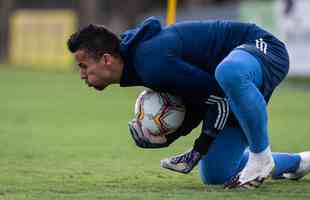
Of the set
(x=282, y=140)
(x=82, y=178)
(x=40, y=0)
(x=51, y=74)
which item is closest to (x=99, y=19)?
(x=40, y=0)

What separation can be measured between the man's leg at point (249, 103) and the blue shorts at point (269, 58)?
7 centimetres

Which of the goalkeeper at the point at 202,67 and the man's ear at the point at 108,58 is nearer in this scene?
the goalkeeper at the point at 202,67

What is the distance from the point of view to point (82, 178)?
820 cm

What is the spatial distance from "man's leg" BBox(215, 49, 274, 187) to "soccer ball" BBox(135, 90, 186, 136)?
56 centimetres

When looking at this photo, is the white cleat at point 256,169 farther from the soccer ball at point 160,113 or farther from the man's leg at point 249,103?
the soccer ball at point 160,113

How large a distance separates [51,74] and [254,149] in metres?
20.6

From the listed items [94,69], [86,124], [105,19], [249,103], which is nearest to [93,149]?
[86,124]

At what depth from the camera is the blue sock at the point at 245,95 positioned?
6.99m

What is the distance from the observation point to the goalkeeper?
7074 mm

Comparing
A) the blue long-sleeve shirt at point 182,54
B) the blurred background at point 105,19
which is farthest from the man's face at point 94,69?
the blurred background at point 105,19

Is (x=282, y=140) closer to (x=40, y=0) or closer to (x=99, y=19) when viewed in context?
(x=99, y=19)

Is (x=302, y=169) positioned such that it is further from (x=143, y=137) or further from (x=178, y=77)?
(x=178, y=77)

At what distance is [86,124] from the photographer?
45.7ft

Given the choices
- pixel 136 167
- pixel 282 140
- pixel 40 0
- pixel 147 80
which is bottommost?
pixel 40 0
